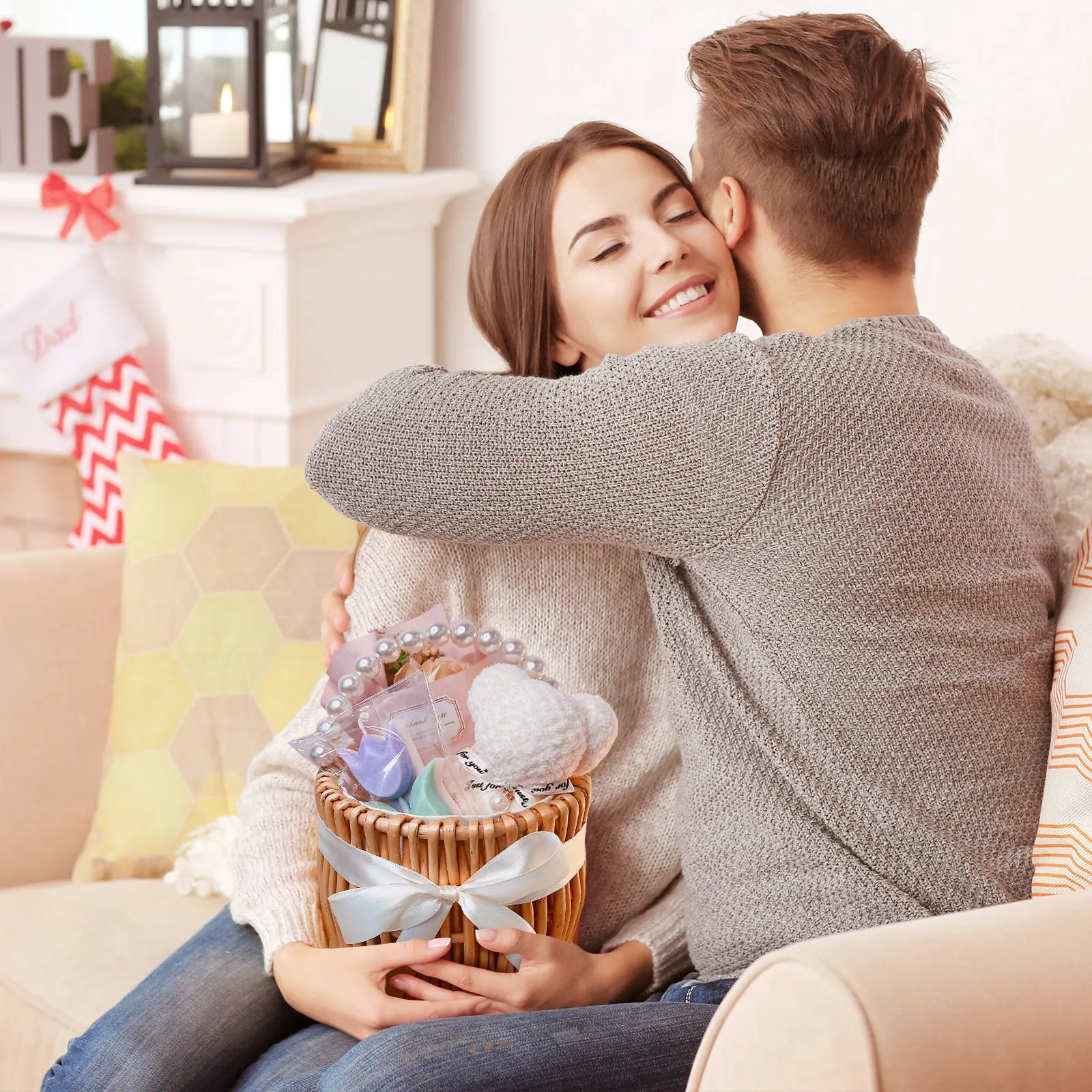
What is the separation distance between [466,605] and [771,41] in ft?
1.99

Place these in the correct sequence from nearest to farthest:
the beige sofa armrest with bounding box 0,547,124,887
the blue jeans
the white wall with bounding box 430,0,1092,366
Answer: the blue jeans < the beige sofa armrest with bounding box 0,547,124,887 < the white wall with bounding box 430,0,1092,366

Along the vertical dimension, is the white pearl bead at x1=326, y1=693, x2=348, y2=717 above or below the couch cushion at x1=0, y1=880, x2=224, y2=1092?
above

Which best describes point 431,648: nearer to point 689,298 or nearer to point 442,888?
point 442,888

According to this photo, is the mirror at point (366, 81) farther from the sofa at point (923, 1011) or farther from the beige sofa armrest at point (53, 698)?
the sofa at point (923, 1011)

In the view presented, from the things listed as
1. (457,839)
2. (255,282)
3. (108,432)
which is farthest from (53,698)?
(457,839)

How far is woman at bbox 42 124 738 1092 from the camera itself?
3.71ft

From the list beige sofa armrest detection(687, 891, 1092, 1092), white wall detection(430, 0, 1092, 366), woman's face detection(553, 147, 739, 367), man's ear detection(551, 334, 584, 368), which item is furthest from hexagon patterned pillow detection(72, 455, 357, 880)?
beige sofa armrest detection(687, 891, 1092, 1092)

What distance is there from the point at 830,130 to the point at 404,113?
1295 millimetres

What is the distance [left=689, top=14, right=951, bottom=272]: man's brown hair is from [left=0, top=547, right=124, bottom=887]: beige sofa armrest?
103cm

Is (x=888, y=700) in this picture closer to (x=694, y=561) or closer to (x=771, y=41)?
(x=694, y=561)

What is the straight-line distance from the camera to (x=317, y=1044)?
1.20 m

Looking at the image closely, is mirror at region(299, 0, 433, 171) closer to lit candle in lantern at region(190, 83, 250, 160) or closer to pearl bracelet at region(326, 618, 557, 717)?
lit candle in lantern at region(190, 83, 250, 160)

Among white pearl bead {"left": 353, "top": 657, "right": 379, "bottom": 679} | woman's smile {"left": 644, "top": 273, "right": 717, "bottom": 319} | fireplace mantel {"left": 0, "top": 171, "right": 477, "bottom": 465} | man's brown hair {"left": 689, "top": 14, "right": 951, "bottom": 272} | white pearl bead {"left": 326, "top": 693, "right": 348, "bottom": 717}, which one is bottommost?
white pearl bead {"left": 326, "top": 693, "right": 348, "bottom": 717}

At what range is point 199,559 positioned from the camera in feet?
5.77
